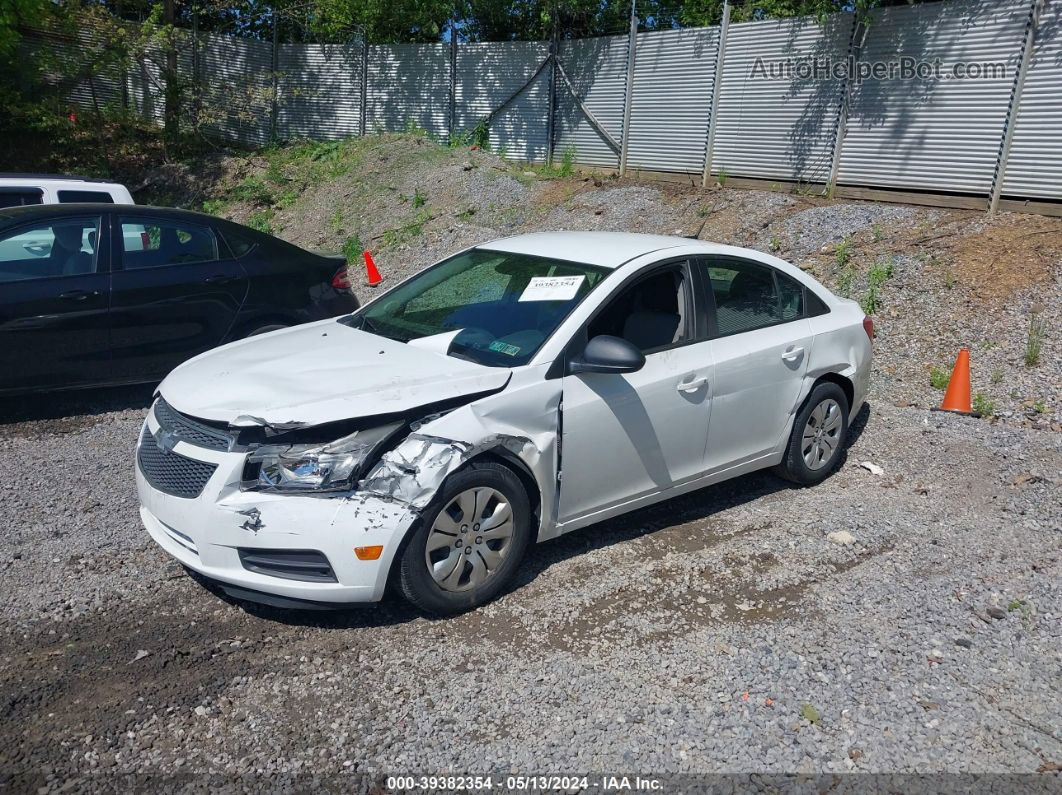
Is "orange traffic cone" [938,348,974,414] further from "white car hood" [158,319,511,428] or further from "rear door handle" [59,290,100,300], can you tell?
"rear door handle" [59,290,100,300]

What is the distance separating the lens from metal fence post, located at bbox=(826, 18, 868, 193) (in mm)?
11789

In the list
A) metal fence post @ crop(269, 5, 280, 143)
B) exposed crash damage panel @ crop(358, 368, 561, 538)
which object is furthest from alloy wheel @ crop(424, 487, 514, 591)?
metal fence post @ crop(269, 5, 280, 143)

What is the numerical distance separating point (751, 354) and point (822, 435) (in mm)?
1091

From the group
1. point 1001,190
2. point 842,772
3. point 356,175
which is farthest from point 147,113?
point 842,772

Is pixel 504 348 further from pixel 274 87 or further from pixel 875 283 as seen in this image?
pixel 274 87

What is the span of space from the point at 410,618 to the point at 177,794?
4.44 feet

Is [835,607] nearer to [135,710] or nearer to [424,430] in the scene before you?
[424,430]

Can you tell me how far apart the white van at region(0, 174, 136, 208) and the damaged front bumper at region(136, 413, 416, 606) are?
625 centimetres

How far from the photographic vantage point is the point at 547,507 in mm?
4434

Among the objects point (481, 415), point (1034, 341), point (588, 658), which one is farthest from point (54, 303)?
point (1034, 341)

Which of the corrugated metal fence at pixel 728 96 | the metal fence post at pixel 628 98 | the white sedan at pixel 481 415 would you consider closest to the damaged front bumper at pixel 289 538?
the white sedan at pixel 481 415

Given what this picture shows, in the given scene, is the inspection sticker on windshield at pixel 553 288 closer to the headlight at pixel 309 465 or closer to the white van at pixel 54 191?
the headlight at pixel 309 465

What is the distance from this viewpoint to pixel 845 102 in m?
11.9

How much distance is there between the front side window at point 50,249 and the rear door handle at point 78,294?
0.17m
